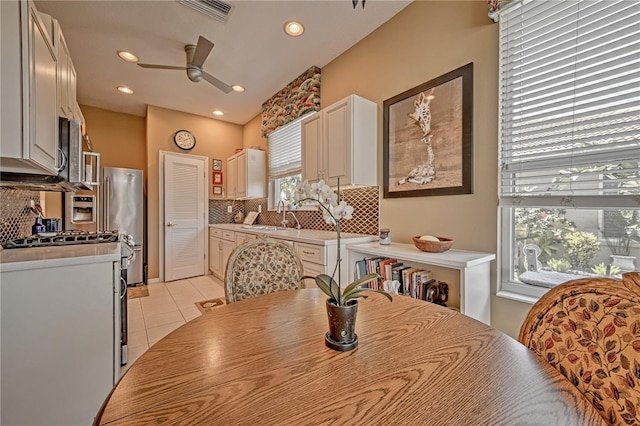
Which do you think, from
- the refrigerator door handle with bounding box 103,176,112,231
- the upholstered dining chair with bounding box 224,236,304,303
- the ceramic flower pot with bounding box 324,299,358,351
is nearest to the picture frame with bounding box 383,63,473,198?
the upholstered dining chair with bounding box 224,236,304,303

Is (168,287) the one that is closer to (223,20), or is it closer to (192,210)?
(192,210)

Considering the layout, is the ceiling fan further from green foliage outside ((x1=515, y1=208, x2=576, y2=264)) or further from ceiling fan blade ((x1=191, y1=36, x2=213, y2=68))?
green foliage outside ((x1=515, y1=208, x2=576, y2=264))

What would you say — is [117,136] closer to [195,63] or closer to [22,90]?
[195,63]

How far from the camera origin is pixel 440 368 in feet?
2.25

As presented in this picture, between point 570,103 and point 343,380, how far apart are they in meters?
1.92

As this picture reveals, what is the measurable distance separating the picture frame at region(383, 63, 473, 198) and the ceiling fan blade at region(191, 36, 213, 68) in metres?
1.78

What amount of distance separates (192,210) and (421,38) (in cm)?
419

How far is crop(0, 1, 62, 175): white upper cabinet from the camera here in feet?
3.63

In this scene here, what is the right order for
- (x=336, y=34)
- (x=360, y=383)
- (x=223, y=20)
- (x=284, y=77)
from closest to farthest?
(x=360, y=383), (x=223, y=20), (x=336, y=34), (x=284, y=77)

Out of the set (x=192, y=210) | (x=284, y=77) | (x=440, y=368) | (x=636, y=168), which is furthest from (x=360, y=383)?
(x=192, y=210)

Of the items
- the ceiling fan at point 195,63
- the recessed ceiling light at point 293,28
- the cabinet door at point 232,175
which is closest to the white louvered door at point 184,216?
the cabinet door at point 232,175

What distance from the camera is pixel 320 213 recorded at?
3.33m

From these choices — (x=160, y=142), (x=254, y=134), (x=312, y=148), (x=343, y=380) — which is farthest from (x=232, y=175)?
(x=343, y=380)

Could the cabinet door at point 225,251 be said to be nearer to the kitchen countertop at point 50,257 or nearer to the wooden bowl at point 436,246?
the kitchen countertop at point 50,257
